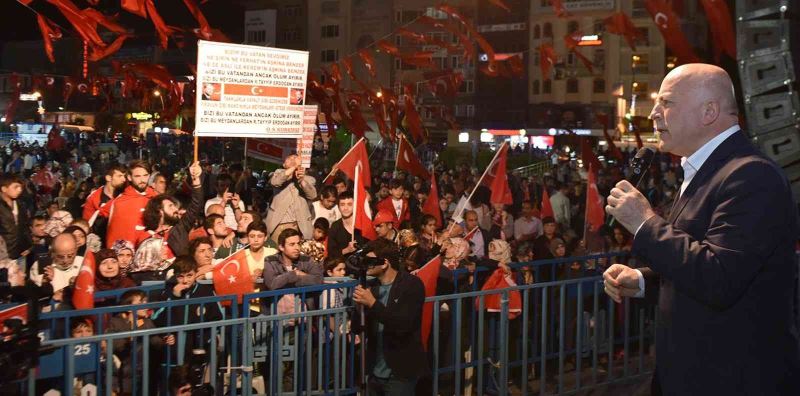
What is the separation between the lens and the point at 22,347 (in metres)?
3.84

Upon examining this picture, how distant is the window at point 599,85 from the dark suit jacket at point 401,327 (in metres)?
70.6

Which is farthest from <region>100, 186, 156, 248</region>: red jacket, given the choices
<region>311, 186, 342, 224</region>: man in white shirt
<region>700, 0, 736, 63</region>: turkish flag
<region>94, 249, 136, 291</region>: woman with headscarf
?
<region>700, 0, 736, 63</region>: turkish flag

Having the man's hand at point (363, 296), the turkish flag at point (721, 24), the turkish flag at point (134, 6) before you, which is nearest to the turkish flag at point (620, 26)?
the turkish flag at point (721, 24)

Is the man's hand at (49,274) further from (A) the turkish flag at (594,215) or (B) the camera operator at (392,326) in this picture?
(A) the turkish flag at (594,215)

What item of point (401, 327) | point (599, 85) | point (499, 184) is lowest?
point (401, 327)

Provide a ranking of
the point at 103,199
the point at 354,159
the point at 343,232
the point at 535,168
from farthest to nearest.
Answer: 1. the point at 535,168
2. the point at 354,159
3. the point at 103,199
4. the point at 343,232

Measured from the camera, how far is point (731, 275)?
2855 millimetres

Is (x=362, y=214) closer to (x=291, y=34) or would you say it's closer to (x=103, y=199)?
(x=103, y=199)

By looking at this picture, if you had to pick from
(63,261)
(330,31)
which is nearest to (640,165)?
(63,261)

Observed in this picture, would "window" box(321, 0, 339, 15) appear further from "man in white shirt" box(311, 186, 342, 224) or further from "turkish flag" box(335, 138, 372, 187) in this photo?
"man in white shirt" box(311, 186, 342, 224)

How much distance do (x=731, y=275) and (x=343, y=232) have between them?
7532 millimetres

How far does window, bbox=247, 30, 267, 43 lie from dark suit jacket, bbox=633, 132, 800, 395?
79732 millimetres

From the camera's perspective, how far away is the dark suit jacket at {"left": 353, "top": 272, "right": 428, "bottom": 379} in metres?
5.80

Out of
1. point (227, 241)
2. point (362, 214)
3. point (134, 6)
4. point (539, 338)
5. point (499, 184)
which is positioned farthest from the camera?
point (499, 184)
